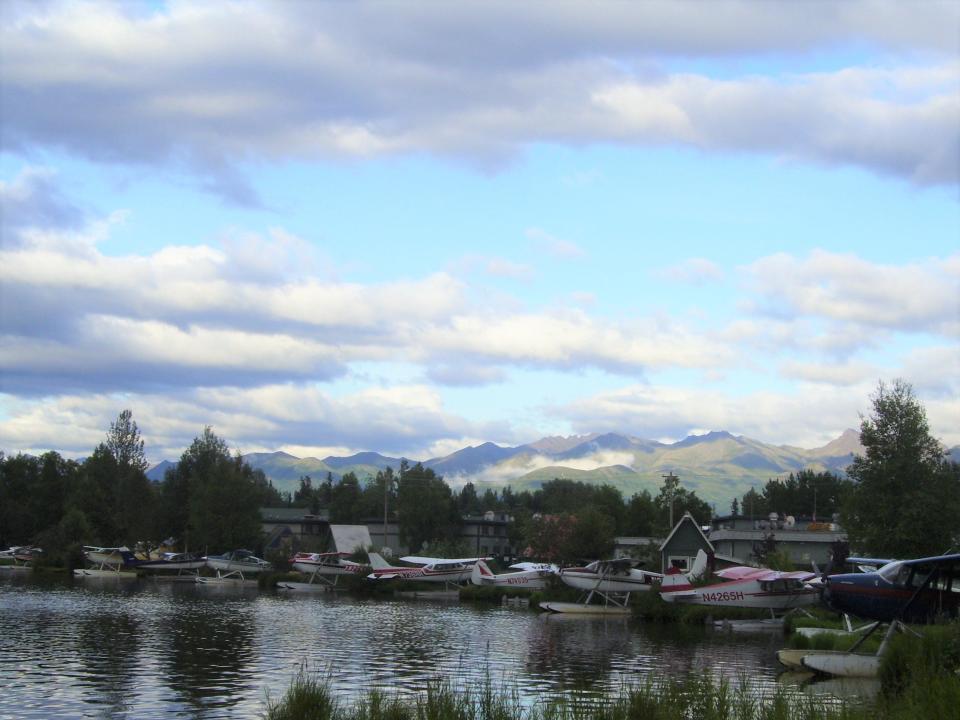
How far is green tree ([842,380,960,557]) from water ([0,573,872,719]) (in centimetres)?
606

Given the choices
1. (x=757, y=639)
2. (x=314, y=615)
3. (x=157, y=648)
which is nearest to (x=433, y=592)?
(x=314, y=615)

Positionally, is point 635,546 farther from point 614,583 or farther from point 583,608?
point 583,608

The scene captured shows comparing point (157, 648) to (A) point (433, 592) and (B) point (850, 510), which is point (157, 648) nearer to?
(B) point (850, 510)

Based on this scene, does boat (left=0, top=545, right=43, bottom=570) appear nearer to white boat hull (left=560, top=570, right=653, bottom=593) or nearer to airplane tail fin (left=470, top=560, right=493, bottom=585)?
airplane tail fin (left=470, top=560, right=493, bottom=585)

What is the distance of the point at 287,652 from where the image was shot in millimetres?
32344

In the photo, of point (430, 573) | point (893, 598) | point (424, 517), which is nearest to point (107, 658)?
point (893, 598)

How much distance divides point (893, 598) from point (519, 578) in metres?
43.9

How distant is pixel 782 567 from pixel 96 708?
141 ft

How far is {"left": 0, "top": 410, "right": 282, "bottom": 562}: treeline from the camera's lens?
97812 millimetres

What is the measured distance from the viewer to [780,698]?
554 inches

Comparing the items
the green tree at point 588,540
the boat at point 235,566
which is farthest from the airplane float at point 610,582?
the boat at point 235,566

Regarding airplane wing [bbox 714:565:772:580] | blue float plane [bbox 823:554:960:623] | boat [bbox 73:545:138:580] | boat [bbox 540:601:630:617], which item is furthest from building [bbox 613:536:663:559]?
boat [bbox 73:545:138:580]

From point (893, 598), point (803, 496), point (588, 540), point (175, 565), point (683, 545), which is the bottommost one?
point (175, 565)

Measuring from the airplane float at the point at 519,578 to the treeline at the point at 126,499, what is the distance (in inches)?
1284
